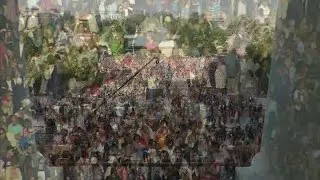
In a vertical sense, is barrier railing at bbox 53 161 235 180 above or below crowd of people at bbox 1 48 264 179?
below

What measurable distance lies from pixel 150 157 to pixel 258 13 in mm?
1564

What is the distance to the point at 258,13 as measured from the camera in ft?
14.2

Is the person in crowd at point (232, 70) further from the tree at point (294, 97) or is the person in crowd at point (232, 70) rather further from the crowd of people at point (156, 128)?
the tree at point (294, 97)

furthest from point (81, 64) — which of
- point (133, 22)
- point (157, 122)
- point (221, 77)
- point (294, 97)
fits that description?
point (294, 97)

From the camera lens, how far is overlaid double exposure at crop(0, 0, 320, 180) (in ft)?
14.2

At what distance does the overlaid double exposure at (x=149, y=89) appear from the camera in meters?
4.32

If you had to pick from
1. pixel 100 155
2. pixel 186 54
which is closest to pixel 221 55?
pixel 186 54

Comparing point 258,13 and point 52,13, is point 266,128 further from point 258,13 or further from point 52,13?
point 52,13

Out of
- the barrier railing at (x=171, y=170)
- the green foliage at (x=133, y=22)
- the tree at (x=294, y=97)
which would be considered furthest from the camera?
the barrier railing at (x=171, y=170)

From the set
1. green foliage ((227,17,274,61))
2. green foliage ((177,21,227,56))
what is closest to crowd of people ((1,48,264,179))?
green foliage ((177,21,227,56))

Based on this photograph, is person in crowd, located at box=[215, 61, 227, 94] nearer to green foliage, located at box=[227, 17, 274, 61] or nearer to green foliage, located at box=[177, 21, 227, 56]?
green foliage, located at box=[177, 21, 227, 56]

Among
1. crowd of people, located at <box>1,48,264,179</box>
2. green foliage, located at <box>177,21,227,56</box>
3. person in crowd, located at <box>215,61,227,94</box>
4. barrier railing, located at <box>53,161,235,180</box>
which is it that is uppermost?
green foliage, located at <box>177,21,227,56</box>

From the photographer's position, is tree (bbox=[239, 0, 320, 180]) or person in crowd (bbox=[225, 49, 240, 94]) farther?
person in crowd (bbox=[225, 49, 240, 94])

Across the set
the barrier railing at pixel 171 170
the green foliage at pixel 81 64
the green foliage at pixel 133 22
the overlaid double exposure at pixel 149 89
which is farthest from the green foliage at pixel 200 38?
the barrier railing at pixel 171 170
